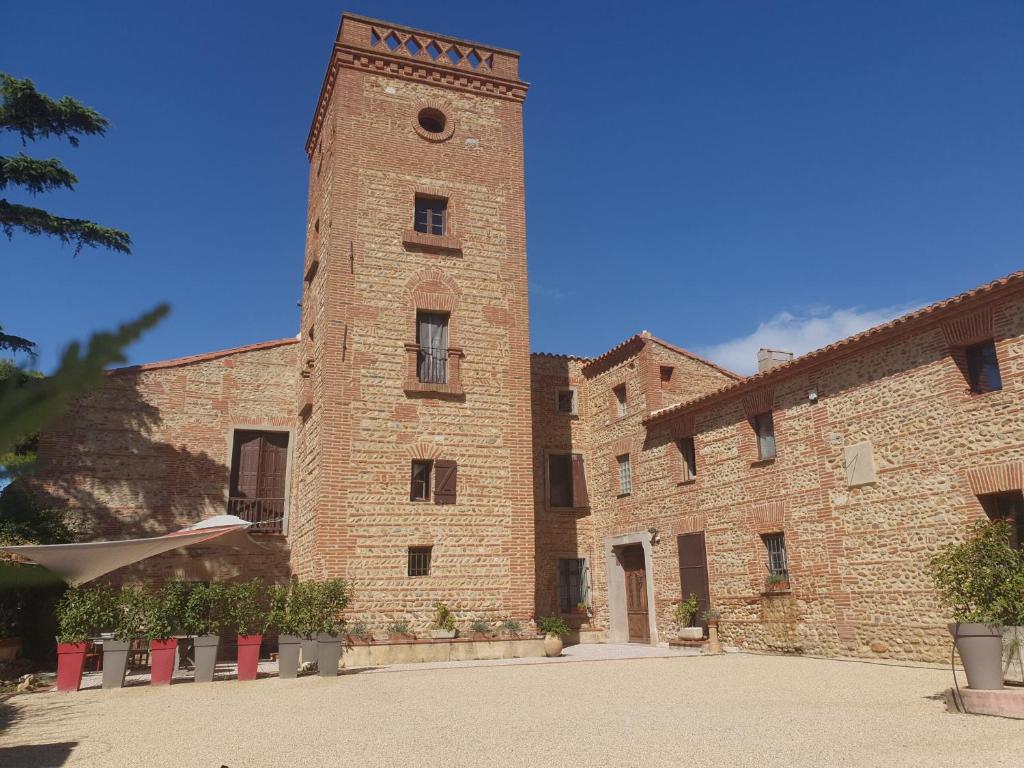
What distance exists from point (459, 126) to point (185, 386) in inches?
321

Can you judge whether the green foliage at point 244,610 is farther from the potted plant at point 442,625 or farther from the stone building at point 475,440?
the potted plant at point 442,625

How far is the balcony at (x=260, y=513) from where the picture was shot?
Answer: 16.1 m

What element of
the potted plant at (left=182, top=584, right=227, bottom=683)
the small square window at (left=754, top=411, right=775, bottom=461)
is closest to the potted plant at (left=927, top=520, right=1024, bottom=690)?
the small square window at (left=754, top=411, right=775, bottom=461)

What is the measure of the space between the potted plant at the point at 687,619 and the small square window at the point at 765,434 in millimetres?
3363

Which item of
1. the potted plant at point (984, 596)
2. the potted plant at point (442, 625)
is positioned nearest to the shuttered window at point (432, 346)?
the potted plant at point (442, 625)

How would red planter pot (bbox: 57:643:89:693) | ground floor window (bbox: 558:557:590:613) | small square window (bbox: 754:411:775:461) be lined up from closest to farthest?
red planter pot (bbox: 57:643:89:693) < small square window (bbox: 754:411:775:461) < ground floor window (bbox: 558:557:590:613)

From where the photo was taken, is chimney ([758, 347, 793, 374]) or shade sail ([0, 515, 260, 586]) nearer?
shade sail ([0, 515, 260, 586])

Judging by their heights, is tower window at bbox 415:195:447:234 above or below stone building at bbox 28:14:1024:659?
A: above

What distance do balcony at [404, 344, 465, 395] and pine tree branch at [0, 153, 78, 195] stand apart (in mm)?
7366

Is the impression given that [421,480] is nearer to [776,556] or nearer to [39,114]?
[776,556]

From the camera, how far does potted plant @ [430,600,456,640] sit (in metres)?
13.6

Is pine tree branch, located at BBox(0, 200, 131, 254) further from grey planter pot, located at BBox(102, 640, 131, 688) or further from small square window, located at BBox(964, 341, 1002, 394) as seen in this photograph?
small square window, located at BBox(964, 341, 1002, 394)

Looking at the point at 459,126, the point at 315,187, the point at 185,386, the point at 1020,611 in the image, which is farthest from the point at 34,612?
the point at 1020,611

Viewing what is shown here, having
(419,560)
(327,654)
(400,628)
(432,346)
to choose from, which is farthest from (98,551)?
(432,346)
